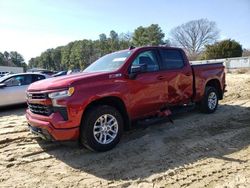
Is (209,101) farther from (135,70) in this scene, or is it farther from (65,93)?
(65,93)

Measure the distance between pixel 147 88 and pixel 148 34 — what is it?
62320 millimetres

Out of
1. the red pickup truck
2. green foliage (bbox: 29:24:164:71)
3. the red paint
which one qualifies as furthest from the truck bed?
green foliage (bbox: 29:24:164:71)

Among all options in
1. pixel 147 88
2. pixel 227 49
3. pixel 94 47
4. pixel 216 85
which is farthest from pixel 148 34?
pixel 147 88

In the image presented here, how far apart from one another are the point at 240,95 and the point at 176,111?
5.28 m

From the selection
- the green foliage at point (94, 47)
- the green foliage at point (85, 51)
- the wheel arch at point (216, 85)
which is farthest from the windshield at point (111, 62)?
the green foliage at point (85, 51)

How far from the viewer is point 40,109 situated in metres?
5.63

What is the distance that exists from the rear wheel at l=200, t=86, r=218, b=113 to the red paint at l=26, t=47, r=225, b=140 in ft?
1.03

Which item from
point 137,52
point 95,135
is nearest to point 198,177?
point 95,135

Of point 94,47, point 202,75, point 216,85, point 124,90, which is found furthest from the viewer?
point 94,47

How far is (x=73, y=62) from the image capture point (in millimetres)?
96125

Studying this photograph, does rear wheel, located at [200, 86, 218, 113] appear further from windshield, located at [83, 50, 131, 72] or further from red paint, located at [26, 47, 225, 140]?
windshield, located at [83, 50, 131, 72]

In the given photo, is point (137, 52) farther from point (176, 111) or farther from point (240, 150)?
point (240, 150)

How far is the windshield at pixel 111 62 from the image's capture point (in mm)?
6332

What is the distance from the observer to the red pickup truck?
5242mm
